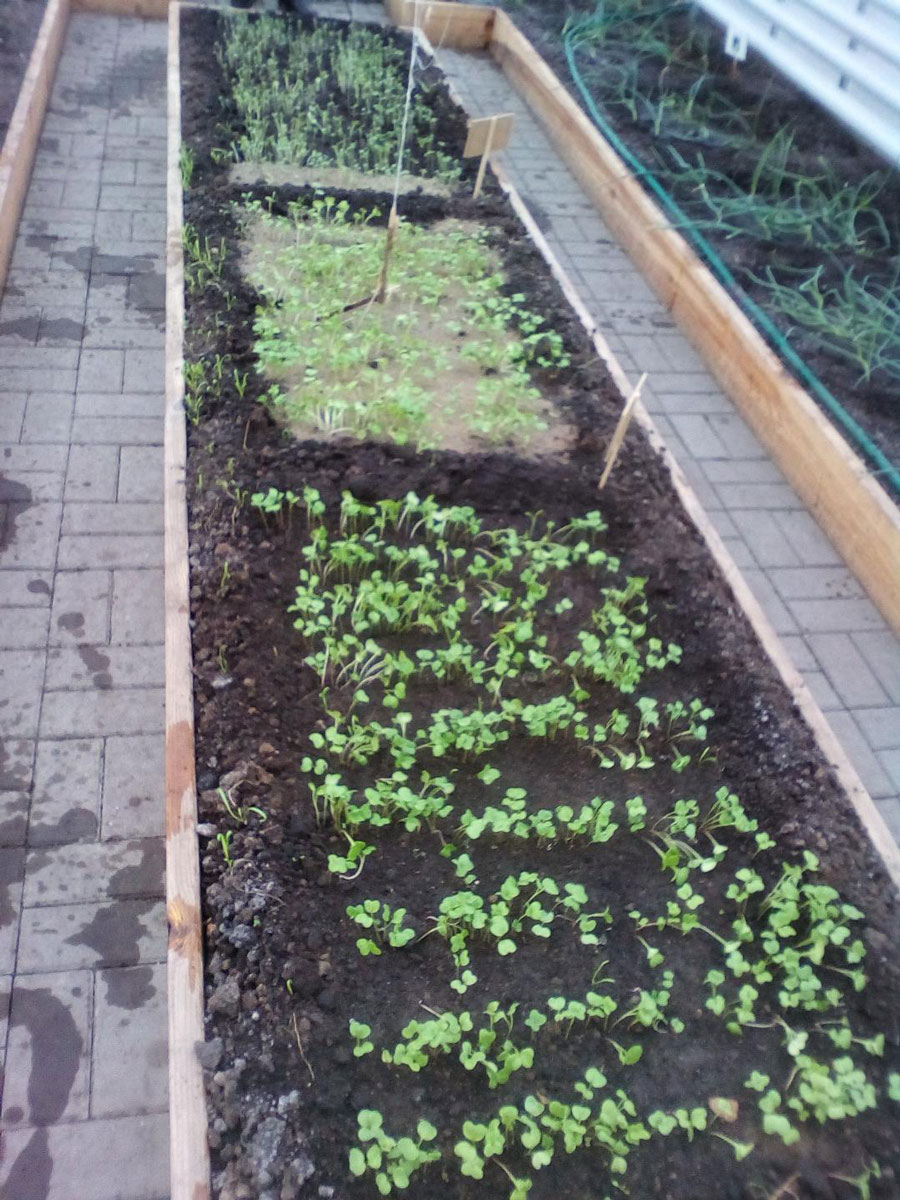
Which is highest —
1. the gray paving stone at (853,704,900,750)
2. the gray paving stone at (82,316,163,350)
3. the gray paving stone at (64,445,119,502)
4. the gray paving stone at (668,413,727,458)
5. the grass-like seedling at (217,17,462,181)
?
the grass-like seedling at (217,17,462,181)

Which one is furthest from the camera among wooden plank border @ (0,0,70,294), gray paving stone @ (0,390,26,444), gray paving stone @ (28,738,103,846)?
wooden plank border @ (0,0,70,294)

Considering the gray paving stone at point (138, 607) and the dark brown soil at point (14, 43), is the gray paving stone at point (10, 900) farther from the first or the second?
→ the dark brown soil at point (14, 43)

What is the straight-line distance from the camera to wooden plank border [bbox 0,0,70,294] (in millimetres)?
4094

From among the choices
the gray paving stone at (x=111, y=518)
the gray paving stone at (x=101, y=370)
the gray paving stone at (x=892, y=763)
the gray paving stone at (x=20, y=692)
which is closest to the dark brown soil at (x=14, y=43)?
the gray paving stone at (x=101, y=370)

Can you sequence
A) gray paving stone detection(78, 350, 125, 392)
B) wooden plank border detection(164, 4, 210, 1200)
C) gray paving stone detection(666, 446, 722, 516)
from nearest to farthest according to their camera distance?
1. wooden plank border detection(164, 4, 210, 1200)
2. gray paving stone detection(666, 446, 722, 516)
3. gray paving stone detection(78, 350, 125, 392)

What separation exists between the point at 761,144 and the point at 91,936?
5268mm

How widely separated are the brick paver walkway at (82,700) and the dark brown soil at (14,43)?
54cm

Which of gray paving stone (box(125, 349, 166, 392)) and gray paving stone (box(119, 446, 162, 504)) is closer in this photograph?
gray paving stone (box(119, 446, 162, 504))

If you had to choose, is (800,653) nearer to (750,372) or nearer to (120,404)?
(750,372)

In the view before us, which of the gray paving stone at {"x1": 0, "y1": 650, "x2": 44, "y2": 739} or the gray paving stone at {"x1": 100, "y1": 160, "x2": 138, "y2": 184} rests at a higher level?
the gray paving stone at {"x1": 100, "y1": 160, "x2": 138, "y2": 184}

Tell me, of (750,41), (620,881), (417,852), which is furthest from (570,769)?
(750,41)

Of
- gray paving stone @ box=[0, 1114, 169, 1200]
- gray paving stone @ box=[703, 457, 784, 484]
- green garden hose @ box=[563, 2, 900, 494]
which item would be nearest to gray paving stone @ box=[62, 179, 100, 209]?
green garden hose @ box=[563, 2, 900, 494]

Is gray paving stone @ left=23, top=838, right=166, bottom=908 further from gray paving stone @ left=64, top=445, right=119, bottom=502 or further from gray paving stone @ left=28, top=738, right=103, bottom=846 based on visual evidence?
gray paving stone @ left=64, top=445, right=119, bottom=502

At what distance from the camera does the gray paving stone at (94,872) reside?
7.46ft
